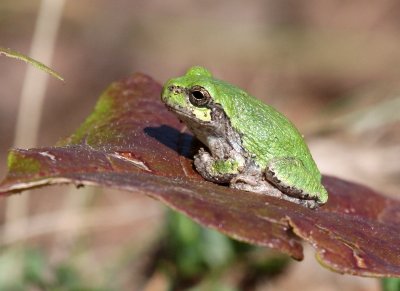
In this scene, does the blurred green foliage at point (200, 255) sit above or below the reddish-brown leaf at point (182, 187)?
below

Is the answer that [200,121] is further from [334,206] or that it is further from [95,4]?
[95,4]

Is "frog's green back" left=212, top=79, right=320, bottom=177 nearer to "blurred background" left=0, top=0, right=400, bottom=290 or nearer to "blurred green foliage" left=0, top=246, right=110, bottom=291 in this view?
"blurred background" left=0, top=0, right=400, bottom=290

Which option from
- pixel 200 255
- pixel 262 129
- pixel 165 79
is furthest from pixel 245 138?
pixel 165 79

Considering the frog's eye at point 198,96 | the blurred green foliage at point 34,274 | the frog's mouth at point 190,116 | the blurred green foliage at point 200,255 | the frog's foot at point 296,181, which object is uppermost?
the frog's eye at point 198,96

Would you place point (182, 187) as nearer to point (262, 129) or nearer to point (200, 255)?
point (262, 129)

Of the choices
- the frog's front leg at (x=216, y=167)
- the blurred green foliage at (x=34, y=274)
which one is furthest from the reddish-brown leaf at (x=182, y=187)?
the blurred green foliage at (x=34, y=274)

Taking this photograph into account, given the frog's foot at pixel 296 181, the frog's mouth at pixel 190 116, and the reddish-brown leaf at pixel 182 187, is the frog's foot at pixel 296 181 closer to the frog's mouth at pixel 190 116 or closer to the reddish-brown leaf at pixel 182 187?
the reddish-brown leaf at pixel 182 187

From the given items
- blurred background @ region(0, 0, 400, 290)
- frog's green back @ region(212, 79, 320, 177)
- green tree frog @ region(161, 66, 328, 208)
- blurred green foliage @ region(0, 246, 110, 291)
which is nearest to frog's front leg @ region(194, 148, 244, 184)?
green tree frog @ region(161, 66, 328, 208)
